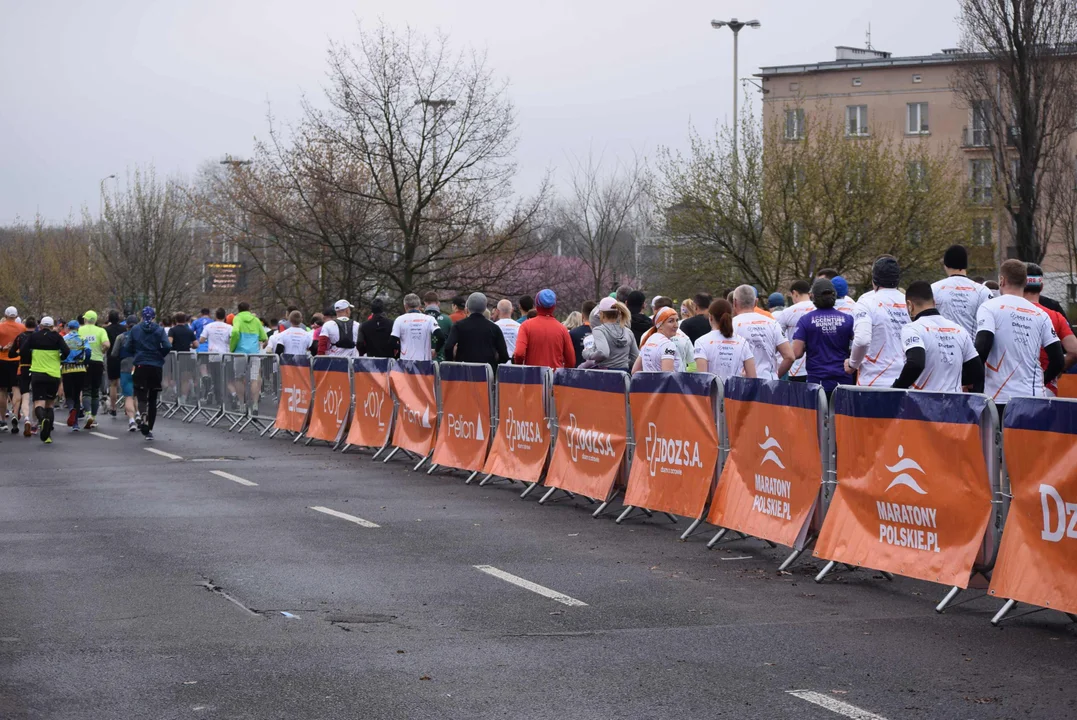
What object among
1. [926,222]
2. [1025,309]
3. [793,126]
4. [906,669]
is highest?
[793,126]

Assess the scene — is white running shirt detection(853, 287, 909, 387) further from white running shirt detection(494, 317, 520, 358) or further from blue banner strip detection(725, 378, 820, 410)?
white running shirt detection(494, 317, 520, 358)

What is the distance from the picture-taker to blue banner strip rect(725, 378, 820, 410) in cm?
963

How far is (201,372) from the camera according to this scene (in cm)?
2609

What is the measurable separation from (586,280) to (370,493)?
2064 inches

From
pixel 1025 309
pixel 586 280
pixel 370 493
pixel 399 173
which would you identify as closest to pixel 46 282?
pixel 586 280

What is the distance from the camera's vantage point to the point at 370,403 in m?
18.3

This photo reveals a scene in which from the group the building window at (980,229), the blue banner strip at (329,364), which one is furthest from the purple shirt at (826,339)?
the building window at (980,229)

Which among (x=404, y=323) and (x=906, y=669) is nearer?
(x=906, y=669)

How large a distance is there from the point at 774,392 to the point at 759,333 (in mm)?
2841

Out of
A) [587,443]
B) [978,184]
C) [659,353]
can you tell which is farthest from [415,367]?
[978,184]

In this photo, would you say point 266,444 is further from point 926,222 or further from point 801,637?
point 926,222

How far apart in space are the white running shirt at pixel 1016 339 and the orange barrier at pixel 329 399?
10674 mm

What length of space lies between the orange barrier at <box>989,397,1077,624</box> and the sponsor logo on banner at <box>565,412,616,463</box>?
516 centimetres

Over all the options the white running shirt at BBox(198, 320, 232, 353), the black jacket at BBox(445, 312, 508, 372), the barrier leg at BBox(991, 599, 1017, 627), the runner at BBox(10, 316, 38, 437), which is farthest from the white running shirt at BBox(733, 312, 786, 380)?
the white running shirt at BBox(198, 320, 232, 353)
